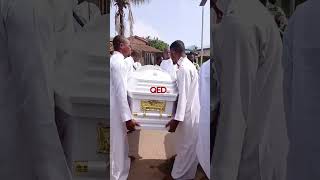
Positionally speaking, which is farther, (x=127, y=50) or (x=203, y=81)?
(x=203, y=81)

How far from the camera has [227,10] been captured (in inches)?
68.1

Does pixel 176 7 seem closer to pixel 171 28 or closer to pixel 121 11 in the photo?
pixel 171 28

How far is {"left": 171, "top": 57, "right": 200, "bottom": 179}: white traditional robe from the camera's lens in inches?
65.6

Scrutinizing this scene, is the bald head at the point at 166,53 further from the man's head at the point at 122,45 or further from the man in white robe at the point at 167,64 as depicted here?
the man's head at the point at 122,45

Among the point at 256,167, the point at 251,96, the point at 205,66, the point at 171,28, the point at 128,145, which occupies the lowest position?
the point at 256,167

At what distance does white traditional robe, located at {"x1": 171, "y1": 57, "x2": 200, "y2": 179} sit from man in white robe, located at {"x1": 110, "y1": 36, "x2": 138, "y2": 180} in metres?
0.20

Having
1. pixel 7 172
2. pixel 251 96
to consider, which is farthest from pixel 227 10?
pixel 7 172

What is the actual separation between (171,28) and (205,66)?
215 millimetres

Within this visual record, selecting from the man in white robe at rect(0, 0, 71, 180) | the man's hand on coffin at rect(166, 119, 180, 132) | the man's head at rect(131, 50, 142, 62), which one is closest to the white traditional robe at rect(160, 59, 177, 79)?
the man's head at rect(131, 50, 142, 62)

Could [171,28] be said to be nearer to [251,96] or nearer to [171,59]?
[171,59]

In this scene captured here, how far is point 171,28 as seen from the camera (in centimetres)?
164

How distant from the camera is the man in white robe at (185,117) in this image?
166cm

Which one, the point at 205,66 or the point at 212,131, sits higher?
the point at 205,66

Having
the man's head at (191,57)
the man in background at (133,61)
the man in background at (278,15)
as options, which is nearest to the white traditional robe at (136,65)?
the man in background at (133,61)
